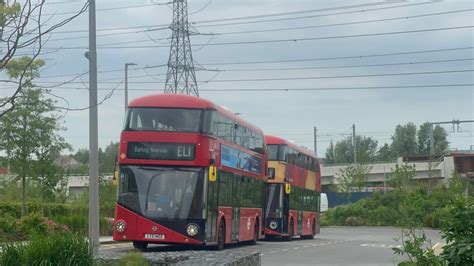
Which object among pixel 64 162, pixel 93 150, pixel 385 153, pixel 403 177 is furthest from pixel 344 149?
pixel 93 150

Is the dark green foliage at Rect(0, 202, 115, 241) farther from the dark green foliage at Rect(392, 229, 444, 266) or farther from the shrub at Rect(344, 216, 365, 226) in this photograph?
the shrub at Rect(344, 216, 365, 226)

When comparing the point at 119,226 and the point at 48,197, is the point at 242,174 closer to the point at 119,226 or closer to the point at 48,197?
the point at 119,226

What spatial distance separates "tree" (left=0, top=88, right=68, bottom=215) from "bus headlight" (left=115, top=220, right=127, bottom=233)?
1309 cm

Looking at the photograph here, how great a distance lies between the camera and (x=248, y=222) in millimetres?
30016

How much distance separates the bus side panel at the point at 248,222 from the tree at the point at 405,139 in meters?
122

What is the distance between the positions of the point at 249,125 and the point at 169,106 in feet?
22.2

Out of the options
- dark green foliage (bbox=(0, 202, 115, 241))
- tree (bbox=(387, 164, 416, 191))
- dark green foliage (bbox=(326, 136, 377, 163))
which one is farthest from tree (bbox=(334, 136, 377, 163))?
dark green foliage (bbox=(0, 202, 115, 241))

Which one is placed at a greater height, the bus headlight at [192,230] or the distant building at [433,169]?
the distant building at [433,169]

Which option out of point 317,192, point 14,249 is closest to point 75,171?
point 317,192

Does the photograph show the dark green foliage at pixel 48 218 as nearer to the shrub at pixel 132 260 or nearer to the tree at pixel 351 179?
the shrub at pixel 132 260

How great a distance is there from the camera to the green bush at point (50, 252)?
10.3 metres

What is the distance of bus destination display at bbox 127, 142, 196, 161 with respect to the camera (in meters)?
23.1

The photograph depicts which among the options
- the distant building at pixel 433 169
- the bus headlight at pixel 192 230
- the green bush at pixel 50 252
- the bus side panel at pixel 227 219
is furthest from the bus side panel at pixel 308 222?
the distant building at pixel 433 169

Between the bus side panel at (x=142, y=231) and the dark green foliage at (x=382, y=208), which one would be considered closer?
the bus side panel at (x=142, y=231)
